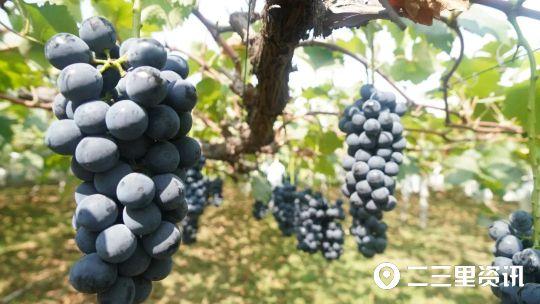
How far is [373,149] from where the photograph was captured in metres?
1.84

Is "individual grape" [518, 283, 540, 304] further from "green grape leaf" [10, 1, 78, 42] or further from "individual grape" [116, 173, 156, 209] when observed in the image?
"green grape leaf" [10, 1, 78, 42]

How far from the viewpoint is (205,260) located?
636 cm

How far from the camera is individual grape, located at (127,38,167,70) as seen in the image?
874mm

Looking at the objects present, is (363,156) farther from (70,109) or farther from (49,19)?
(49,19)

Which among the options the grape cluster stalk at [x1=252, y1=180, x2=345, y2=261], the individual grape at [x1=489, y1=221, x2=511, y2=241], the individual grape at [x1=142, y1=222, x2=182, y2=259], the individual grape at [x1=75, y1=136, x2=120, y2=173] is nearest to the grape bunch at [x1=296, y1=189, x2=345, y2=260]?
the grape cluster stalk at [x1=252, y1=180, x2=345, y2=261]

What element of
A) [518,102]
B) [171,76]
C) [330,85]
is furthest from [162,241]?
[330,85]

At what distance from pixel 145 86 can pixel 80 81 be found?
0.15m

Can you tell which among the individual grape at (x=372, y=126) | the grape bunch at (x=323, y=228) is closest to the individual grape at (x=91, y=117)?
the individual grape at (x=372, y=126)

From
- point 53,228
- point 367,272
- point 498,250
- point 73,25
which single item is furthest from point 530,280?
point 53,228

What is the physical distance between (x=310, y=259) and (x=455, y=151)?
320cm

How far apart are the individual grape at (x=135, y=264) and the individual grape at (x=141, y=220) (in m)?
0.05

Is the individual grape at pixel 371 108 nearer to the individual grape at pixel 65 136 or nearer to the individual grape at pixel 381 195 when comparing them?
the individual grape at pixel 381 195

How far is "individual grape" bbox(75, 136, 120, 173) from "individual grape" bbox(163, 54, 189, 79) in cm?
25

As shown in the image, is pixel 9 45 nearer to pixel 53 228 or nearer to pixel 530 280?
pixel 530 280
